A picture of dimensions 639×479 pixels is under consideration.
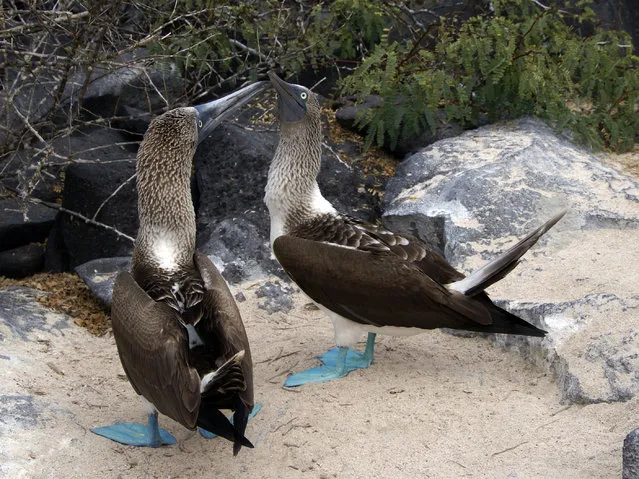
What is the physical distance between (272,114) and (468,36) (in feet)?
5.79

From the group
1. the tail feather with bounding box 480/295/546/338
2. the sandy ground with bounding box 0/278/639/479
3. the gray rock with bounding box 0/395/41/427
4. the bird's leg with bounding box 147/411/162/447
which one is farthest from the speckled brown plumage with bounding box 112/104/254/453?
the tail feather with bounding box 480/295/546/338

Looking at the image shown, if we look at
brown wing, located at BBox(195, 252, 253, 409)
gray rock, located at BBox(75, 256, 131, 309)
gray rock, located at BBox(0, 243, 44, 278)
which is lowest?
gray rock, located at BBox(0, 243, 44, 278)

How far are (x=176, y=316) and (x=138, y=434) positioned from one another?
0.68 metres

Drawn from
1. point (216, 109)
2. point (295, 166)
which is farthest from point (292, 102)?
point (216, 109)

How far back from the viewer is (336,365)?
15.1ft

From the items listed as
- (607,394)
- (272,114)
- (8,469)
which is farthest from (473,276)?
(272,114)

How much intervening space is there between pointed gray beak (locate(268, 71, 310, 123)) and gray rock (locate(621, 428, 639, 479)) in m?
2.72

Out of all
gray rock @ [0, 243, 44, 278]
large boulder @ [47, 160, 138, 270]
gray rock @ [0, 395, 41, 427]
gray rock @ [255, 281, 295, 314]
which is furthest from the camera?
gray rock @ [0, 243, 44, 278]

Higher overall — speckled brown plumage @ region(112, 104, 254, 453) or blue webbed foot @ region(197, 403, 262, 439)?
speckled brown plumage @ region(112, 104, 254, 453)

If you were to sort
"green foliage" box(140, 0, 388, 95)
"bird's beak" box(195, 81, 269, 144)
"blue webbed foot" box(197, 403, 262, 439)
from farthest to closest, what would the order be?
"green foliage" box(140, 0, 388, 95)
"bird's beak" box(195, 81, 269, 144)
"blue webbed foot" box(197, 403, 262, 439)

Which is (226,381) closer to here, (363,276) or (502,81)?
(363,276)

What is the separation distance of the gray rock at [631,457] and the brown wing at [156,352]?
166 centimetres

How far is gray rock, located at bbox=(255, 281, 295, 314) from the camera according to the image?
5473mm

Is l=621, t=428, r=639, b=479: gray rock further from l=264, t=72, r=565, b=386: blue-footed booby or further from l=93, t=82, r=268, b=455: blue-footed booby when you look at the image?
l=93, t=82, r=268, b=455: blue-footed booby
